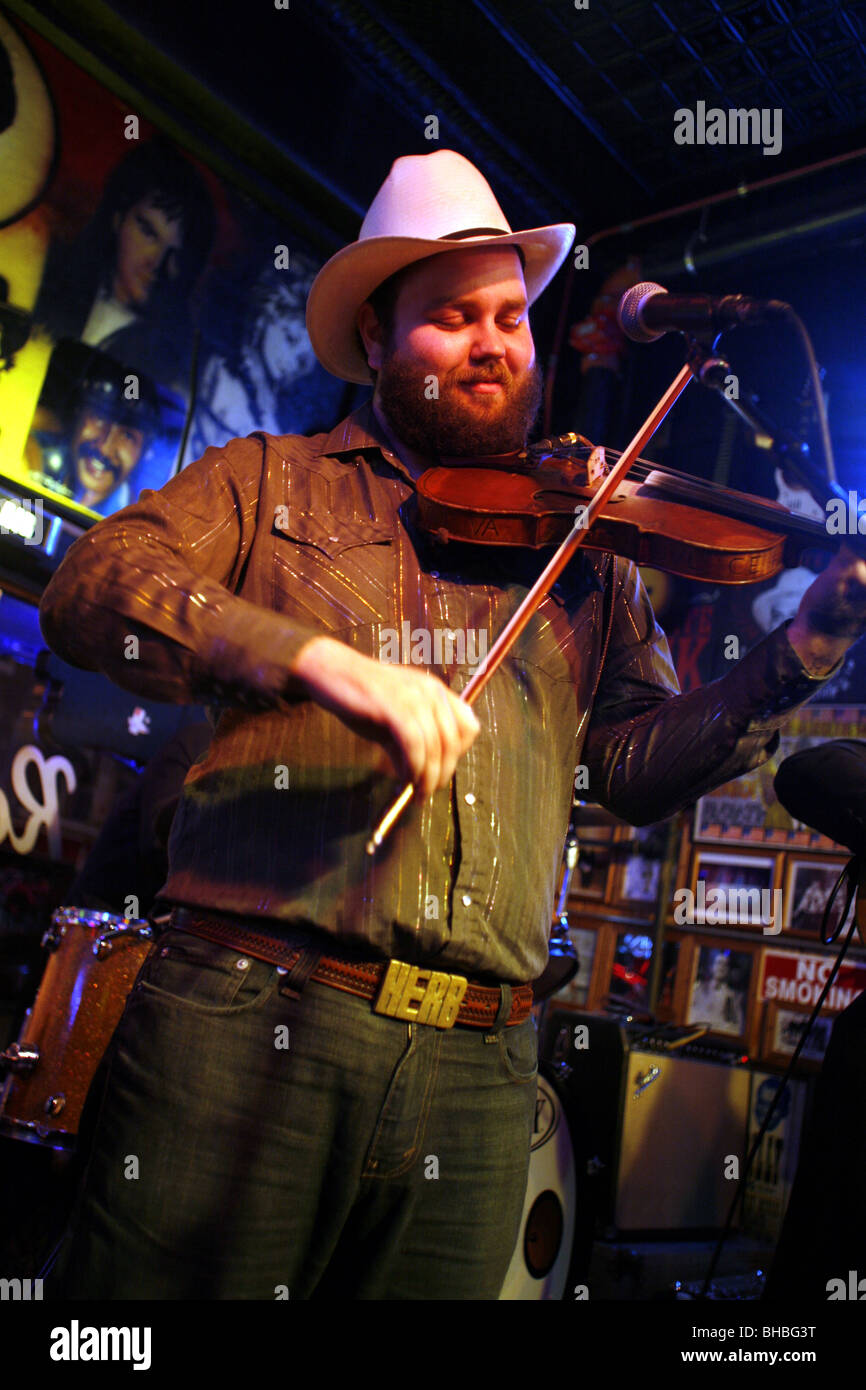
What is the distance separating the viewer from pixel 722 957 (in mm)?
5230

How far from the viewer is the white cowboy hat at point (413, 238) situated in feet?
6.25

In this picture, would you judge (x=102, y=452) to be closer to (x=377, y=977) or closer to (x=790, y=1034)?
(x=377, y=977)

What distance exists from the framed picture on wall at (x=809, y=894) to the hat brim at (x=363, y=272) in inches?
144

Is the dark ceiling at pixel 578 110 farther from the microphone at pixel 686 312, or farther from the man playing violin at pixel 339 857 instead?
the man playing violin at pixel 339 857

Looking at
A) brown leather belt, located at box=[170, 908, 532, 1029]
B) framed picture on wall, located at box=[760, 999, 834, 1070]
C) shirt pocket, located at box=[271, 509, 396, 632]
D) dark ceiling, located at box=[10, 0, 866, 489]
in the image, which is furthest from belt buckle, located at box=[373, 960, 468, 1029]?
framed picture on wall, located at box=[760, 999, 834, 1070]

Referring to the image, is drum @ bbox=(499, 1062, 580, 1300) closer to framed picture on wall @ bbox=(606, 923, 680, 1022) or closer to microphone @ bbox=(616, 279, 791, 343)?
framed picture on wall @ bbox=(606, 923, 680, 1022)

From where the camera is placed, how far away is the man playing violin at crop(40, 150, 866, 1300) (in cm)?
130

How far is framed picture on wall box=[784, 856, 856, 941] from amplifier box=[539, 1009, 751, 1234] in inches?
31.2

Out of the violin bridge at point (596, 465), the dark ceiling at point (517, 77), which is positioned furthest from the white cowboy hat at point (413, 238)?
the dark ceiling at point (517, 77)

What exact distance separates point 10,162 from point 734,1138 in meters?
4.87

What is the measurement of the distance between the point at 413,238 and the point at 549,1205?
319cm

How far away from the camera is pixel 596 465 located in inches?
75.5

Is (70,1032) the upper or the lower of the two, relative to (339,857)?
lower

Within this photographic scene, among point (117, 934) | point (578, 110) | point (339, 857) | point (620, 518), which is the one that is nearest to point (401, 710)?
point (339, 857)
